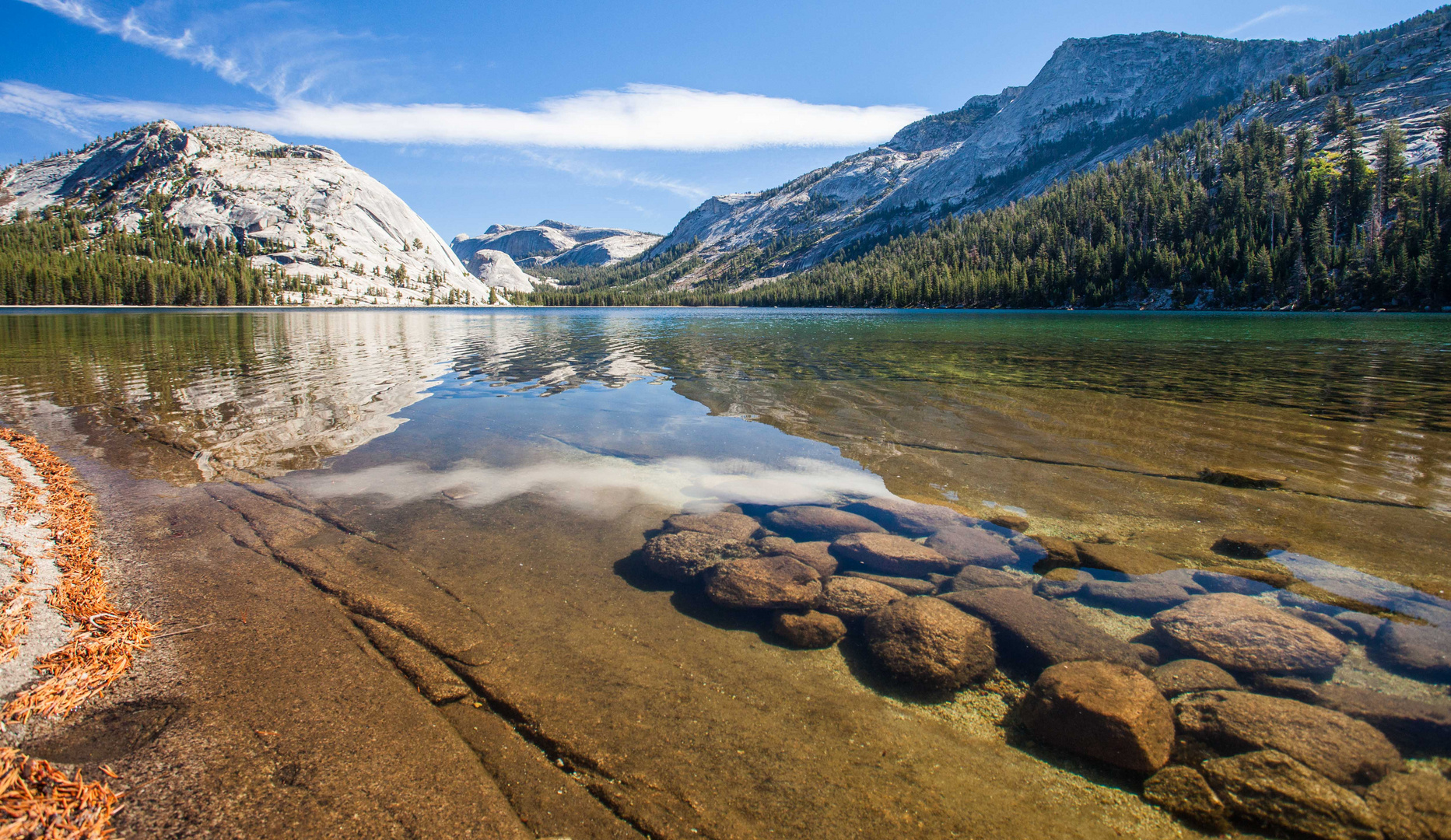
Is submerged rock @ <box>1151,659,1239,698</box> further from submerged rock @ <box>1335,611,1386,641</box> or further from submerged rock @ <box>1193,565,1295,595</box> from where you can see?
submerged rock @ <box>1193,565,1295,595</box>

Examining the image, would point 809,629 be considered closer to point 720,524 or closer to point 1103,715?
point 1103,715

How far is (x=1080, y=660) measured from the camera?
225 inches

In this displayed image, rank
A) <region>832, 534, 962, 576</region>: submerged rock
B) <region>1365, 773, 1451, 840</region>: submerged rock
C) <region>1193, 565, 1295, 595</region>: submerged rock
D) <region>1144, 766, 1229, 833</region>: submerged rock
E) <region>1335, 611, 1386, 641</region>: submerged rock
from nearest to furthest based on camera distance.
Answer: <region>1365, 773, 1451, 840</region>: submerged rock
<region>1144, 766, 1229, 833</region>: submerged rock
<region>1335, 611, 1386, 641</region>: submerged rock
<region>1193, 565, 1295, 595</region>: submerged rock
<region>832, 534, 962, 576</region>: submerged rock

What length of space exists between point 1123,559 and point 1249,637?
6.54 ft

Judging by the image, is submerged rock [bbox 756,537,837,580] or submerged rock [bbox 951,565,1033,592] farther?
submerged rock [bbox 756,537,837,580]

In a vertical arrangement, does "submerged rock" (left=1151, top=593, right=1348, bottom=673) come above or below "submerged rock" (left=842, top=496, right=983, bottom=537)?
below

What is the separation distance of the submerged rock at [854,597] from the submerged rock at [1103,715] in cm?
183

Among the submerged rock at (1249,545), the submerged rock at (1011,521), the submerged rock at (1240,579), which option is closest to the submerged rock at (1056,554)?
the submerged rock at (1011,521)

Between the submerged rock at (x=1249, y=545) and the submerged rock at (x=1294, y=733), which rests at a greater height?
the submerged rock at (x=1249, y=545)

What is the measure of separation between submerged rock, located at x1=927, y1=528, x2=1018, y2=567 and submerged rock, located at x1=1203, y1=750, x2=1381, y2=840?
3.67 m

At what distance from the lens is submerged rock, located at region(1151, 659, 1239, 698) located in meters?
5.38

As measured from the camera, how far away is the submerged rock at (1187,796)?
401 centimetres

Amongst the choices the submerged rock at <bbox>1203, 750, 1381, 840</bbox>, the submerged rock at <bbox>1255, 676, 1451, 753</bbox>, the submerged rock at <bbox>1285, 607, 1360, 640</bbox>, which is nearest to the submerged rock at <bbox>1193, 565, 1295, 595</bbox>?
the submerged rock at <bbox>1285, 607, 1360, 640</bbox>

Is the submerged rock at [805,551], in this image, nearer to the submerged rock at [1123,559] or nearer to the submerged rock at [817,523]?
the submerged rock at [817,523]
